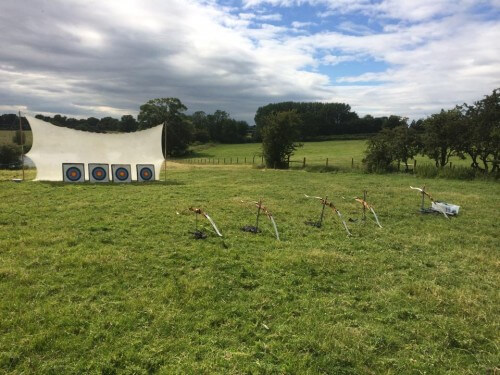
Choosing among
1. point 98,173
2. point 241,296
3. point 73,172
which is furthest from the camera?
point 98,173

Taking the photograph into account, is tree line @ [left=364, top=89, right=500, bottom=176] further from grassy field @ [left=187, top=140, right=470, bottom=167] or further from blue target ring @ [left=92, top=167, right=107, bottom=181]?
blue target ring @ [left=92, top=167, right=107, bottom=181]

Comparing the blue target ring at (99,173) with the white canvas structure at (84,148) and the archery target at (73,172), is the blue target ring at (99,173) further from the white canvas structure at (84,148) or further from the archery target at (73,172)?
the white canvas structure at (84,148)

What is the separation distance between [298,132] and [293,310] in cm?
2480

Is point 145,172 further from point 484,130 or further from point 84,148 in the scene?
point 484,130

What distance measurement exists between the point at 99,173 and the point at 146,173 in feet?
6.90

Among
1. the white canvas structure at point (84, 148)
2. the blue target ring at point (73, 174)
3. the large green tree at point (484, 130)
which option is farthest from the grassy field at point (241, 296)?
the large green tree at point (484, 130)

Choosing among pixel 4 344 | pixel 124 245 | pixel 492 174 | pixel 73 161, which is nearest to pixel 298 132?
pixel 492 174

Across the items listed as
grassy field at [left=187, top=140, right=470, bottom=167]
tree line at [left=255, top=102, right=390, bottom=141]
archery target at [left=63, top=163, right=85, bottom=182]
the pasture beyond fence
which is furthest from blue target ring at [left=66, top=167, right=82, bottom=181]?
tree line at [left=255, top=102, right=390, bottom=141]

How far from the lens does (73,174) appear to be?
15734mm

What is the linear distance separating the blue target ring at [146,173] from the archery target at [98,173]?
1581mm

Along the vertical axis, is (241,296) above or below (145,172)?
below

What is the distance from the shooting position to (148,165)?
1723 centimetres

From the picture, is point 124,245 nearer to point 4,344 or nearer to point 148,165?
point 4,344

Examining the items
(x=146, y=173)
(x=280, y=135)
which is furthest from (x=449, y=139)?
(x=146, y=173)
